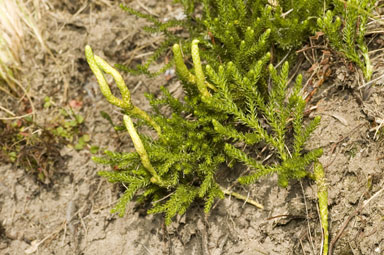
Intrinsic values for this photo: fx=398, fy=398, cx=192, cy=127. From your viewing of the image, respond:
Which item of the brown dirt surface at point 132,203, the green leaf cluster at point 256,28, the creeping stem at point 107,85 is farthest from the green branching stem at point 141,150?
the green leaf cluster at point 256,28

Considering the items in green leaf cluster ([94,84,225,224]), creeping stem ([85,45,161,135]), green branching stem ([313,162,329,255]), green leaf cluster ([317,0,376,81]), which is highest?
creeping stem ([85,45,161,135])

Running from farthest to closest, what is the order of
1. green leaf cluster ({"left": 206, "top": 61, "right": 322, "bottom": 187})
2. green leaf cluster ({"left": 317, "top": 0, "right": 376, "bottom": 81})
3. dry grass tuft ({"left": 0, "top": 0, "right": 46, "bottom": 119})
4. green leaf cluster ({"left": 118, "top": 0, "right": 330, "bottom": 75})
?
dry grass tuft ({"left": 0, "top": 0, "right": 46, "bottom": 119})
green leaf cluster ({"left": 118, "top": 0, "right": 330, "bottom": 75})
green leaf cluster ({"left": 317, "top": 0, "right": 376, "bottom": 81})
green leaf cluster ({"left": 206, "top": 61, "right": 322, "bottom": 187})

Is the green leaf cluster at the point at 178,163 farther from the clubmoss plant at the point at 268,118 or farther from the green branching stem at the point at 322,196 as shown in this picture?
the green branching stem at the point at 322,196

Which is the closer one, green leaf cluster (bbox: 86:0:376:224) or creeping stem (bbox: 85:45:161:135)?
creeping stem (bbox: 85:45:161:135)

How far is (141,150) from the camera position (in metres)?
2.49

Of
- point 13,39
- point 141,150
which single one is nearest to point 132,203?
point 141,150

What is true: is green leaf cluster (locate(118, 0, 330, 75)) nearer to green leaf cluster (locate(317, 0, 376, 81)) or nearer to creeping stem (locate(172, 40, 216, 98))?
green leaf cluster (locate(317, 0, 376, 81))

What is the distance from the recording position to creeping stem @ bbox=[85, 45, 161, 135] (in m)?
2.38

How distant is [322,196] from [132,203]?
4.73 feet

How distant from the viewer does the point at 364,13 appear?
104 inches

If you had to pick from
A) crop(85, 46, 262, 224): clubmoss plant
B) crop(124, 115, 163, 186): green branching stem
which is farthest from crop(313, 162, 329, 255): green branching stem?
crop(124, 115, 163, 186): green branching stem

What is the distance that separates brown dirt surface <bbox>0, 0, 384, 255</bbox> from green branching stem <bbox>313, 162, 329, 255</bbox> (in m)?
0.10

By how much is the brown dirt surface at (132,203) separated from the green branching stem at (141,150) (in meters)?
0.47

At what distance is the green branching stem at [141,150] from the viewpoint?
95.3 inches
